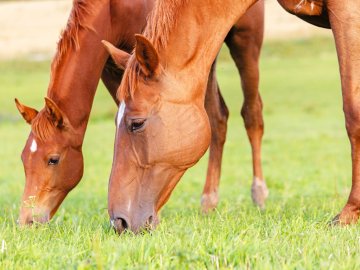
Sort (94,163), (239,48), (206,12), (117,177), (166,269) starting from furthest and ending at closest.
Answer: (94,163) → (239,48) → (206,12) → (117,177) → (166,269)

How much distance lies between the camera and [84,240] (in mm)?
4219

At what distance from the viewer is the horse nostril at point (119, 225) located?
4543 mm

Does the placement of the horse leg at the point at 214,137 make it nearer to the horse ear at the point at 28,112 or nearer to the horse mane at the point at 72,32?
the horse mane at the point at 72,32

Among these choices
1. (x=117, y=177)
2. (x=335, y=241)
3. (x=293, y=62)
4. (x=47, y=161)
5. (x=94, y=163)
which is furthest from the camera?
(x=293, y=62)

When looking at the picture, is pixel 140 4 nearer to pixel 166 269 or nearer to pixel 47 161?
pixel 47 161

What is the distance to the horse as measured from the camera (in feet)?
15.3

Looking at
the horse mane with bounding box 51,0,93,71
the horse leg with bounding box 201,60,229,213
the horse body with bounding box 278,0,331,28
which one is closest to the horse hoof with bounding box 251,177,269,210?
the horse leg with bounding box 201,60,229,213

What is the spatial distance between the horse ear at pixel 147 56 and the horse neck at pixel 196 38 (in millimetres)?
124

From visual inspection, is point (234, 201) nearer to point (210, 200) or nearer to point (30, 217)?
point (210, 200)

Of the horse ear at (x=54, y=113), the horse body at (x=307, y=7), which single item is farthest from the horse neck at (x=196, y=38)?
the horse ear at (x=54, y=113)

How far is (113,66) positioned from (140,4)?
0.66 m

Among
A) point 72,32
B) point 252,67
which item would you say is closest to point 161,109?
point 72,32

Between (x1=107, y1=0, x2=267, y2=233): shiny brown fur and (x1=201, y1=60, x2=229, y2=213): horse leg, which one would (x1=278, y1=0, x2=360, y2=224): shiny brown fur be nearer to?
(x1=107, y1=0, x2=267, y2=233): shiny brown fur

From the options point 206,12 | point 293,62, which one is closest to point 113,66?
point 206,12
